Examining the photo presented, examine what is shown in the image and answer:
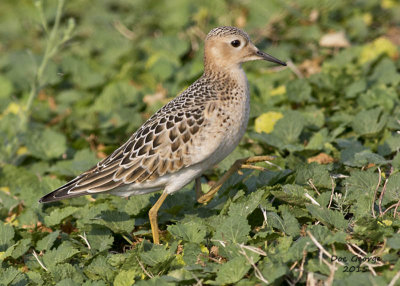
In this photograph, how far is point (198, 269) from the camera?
4816 mm

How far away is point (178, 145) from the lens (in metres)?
5.75

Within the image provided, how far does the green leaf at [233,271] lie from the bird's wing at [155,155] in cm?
127

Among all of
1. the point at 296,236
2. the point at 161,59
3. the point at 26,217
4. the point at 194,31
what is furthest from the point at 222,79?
the point at 194,31

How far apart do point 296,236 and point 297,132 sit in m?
2.13

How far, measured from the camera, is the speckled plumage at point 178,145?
18.7 ft

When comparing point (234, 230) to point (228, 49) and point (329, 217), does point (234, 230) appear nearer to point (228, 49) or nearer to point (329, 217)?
point (329, 217)

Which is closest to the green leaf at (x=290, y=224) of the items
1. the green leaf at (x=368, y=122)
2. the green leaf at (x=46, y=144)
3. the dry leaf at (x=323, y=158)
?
the dry leaf at (x=323, y=158)

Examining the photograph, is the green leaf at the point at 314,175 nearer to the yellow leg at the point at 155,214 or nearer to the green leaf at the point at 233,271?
the yellow leg at the point at 155,214

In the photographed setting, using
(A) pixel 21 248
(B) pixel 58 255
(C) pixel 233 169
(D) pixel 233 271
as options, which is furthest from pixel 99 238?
(D) pixel 233 271

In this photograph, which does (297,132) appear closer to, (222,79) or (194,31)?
(222,79)

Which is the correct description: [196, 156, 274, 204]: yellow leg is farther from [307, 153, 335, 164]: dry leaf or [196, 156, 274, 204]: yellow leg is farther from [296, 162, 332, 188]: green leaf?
[307, 153, 335, 164]: dry leaf

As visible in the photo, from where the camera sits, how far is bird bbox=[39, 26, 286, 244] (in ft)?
18.7

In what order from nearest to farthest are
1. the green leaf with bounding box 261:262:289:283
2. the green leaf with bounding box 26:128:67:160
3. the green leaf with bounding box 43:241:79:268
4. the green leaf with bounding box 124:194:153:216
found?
the green leaf with bounding box 261:262:289:283 < the green leaf with bounding box 43:241:79:268 < the green leaf with bounding box 124:194:153:216 < the green leaf with bounding box 26:128:67:160

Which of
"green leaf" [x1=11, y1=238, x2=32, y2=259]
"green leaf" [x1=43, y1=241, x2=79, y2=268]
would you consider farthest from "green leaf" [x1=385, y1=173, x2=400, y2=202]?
"green leaf" [x1=11, y1=238, x2=32, y2=259]
